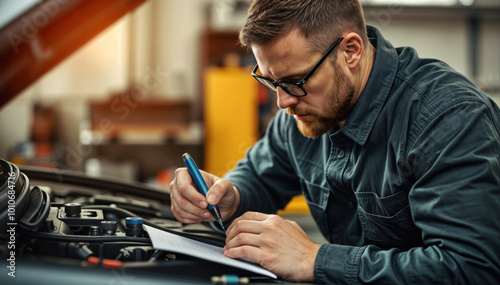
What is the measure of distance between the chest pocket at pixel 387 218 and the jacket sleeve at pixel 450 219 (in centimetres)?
10

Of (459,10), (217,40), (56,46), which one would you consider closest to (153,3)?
(217,40)

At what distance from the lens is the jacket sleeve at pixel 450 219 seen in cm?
72

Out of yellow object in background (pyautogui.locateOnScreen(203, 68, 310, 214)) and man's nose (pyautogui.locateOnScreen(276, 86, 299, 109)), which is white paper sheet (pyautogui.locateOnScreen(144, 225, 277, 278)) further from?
yellow object in background (pyautogui.locateOnScreen(203, 68, 310, 214))

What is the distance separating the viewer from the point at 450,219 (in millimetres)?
743

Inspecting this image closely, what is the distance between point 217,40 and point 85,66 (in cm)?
153

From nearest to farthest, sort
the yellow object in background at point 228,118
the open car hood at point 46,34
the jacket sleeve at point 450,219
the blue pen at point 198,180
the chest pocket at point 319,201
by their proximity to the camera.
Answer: the jacket sleeve at point 450,219 < the open car hood at point 46,34 < the blue pen at point 198,180 < the chest pocket at point 319,201 < the yellow object in background at point 228,118

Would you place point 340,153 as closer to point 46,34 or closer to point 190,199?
point 190,199

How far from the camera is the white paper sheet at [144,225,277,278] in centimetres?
75

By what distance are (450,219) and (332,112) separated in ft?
1.25

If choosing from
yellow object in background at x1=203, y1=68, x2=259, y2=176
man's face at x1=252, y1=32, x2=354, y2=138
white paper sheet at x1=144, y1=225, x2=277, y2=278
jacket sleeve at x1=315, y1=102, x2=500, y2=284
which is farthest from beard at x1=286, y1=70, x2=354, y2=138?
yellow object in background at x1=203, y1=68, x2=259, y2=176

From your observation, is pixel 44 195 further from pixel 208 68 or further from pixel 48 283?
pixel 208 68

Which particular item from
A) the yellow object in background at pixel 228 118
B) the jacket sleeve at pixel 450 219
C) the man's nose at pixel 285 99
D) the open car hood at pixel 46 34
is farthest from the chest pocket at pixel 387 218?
the yellow object in background at pixel 228 118

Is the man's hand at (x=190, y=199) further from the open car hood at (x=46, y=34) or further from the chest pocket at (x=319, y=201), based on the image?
the open car hood at (x=46, y=34)

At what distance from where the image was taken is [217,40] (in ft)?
18.0
